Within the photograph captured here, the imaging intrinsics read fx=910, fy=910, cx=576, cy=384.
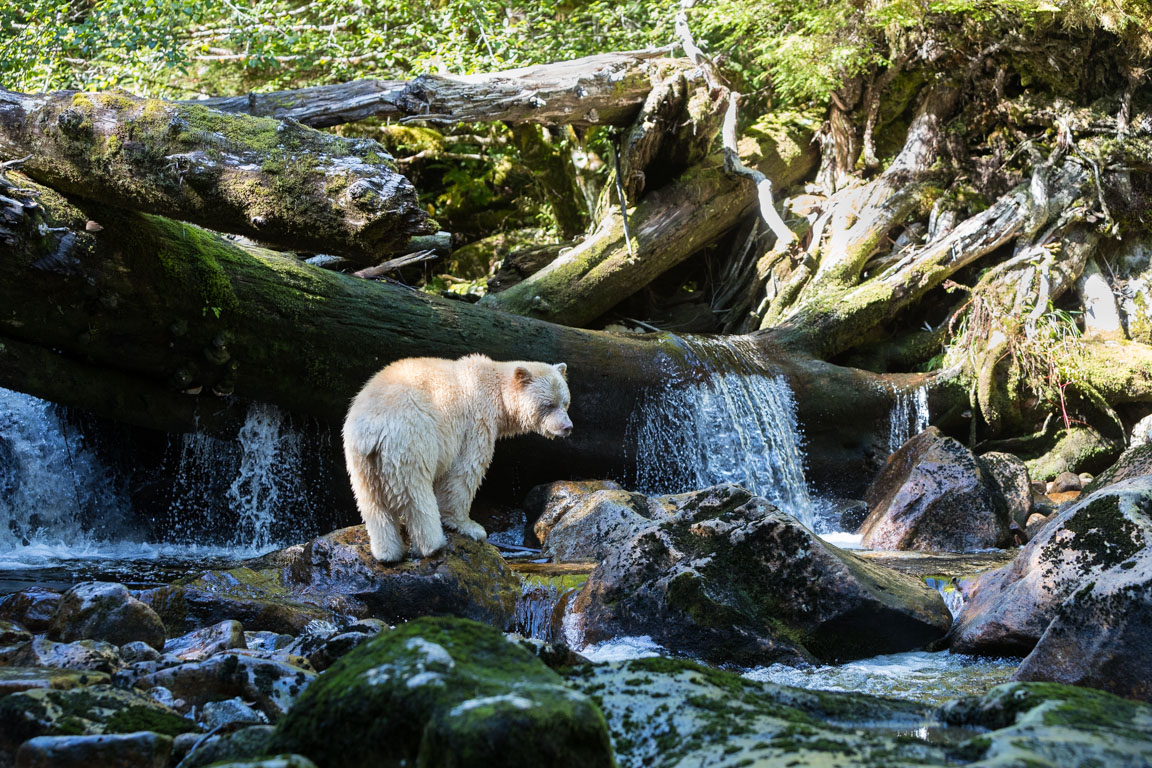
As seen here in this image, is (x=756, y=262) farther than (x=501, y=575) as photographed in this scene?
Yes

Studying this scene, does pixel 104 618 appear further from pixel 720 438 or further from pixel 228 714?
pixel 720 438

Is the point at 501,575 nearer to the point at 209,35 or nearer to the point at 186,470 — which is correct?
the point at 186,470

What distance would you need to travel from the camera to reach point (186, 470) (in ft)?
29.4

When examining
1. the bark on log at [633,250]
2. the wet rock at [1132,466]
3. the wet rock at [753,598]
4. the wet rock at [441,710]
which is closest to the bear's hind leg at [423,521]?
the wet rock at [753,598]

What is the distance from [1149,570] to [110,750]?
4119 mm

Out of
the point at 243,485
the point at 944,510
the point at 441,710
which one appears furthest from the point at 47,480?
the point at 944,510

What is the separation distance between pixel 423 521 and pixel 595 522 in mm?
2095

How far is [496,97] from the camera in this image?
1099 cm

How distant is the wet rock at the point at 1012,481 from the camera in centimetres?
954

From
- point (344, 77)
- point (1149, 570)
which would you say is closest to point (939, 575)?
point (1149, 570)

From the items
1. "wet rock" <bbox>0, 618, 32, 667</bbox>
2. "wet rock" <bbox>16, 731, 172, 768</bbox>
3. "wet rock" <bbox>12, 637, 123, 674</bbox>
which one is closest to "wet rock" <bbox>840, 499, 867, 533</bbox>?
"wet rock" <bbox>12, 637, 123, 674</bbox>

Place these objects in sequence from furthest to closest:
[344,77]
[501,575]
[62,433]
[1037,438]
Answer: [344,77], [1037,438], [62,433], [501,575]

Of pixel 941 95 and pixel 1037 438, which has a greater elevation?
pixel 941 95

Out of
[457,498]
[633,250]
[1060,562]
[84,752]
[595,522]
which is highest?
[633,250]
